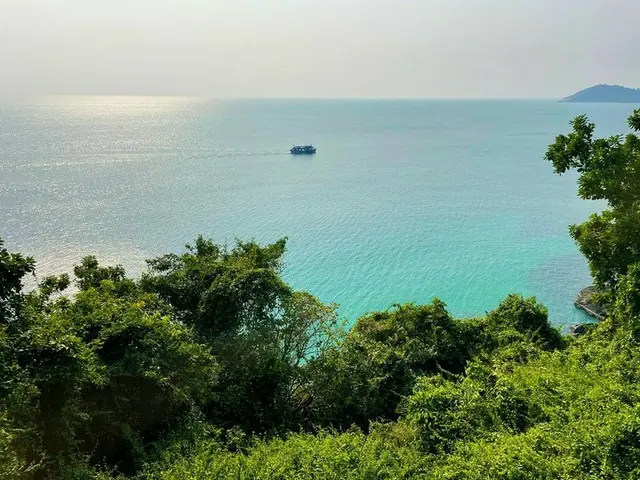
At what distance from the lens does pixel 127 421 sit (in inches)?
414

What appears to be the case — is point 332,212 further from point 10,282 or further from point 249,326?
point 10,282

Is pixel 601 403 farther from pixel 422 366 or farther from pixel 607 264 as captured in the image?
pixel 422 366

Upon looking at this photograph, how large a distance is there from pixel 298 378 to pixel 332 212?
109ft

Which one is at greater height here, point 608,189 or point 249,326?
point 608,189

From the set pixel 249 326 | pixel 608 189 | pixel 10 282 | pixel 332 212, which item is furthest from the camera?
pixel 332 212

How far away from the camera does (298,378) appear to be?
1415cm

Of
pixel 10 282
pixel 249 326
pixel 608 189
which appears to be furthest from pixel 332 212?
pixel 10 282

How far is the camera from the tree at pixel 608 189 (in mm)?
12070

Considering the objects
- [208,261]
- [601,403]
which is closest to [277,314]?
[208,261]

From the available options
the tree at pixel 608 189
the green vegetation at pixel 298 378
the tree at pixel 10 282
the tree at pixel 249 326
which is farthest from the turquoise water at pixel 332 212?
the tree at pixel 10 282

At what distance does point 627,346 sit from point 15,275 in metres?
14.1

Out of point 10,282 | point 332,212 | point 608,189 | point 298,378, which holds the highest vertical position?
point 608,189

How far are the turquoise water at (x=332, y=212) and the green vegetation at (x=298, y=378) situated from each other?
1308cm

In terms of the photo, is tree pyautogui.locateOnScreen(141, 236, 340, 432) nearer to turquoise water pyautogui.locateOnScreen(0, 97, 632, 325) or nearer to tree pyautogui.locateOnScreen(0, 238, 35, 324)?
tree pyautogui.locateOnScreen(0, 238, 35, 324)
